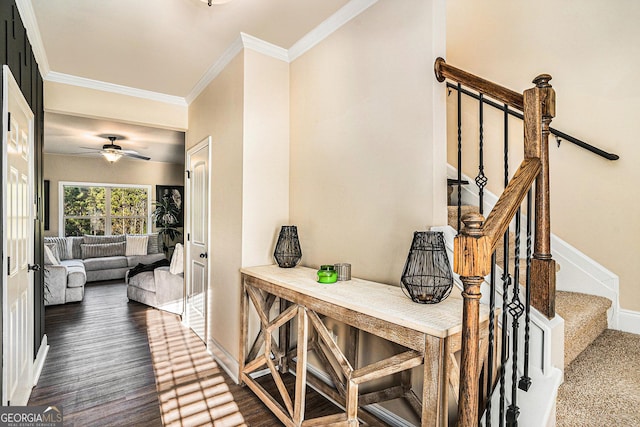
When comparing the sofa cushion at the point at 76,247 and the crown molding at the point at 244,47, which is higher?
the crown molding at the point at 244,47

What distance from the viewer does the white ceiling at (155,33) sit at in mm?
2309

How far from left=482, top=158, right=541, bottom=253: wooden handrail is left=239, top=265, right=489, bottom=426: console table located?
1.40ft

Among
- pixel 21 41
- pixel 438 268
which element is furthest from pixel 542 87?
pixel 21 41

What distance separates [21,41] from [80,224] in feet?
21.0

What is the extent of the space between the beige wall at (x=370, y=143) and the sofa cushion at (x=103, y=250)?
602 centimetres

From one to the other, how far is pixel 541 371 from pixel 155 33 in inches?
129

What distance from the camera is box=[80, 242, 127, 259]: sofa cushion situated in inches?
270

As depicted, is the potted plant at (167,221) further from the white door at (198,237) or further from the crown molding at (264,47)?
the crown molding at (264,47)

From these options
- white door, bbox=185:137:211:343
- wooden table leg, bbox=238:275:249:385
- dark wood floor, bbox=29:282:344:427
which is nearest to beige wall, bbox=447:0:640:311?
dark wood floor, bbox=29:282:344:427

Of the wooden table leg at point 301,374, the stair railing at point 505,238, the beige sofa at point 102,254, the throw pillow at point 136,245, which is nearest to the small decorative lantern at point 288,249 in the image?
the wooden table leg at point 301,374

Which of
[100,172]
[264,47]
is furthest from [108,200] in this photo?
Result: [264,47]

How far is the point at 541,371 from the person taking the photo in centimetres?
135

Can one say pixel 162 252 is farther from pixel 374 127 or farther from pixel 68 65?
pixel 374 127

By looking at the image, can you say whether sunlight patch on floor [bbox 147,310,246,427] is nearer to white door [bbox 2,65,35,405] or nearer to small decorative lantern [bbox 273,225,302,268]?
white door [bbox 2,65,35,405]
